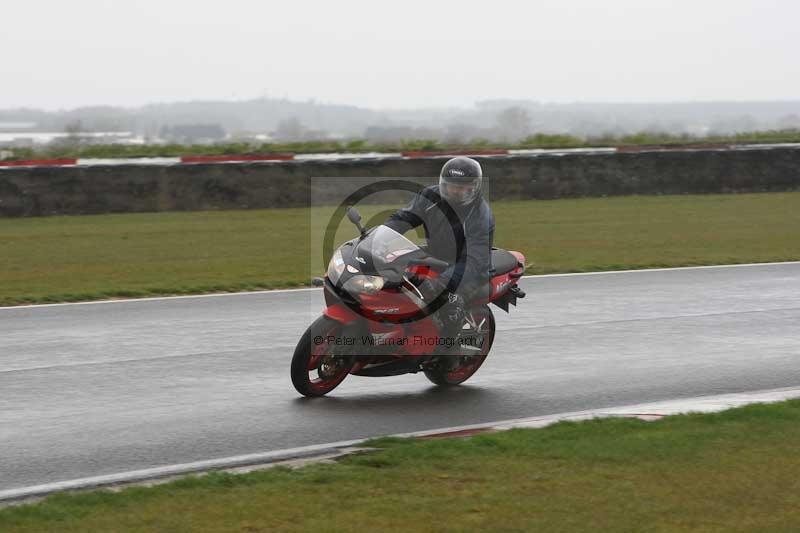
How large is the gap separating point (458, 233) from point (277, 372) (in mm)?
2092

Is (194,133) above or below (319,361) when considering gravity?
above

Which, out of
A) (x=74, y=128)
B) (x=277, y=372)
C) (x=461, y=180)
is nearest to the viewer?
(x=461, y=180)

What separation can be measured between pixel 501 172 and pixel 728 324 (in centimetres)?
1397

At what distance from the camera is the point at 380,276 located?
7.93 m

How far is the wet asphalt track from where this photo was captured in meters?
7.14

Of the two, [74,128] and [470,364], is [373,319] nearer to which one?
[470,364]

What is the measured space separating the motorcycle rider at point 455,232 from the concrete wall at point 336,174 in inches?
566

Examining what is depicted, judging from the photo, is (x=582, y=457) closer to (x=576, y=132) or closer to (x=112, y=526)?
(x=112, y=526)

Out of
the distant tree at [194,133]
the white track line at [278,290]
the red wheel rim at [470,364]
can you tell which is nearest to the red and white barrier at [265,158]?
the distant tree at [194,133]

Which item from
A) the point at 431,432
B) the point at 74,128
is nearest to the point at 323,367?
the point at 431,432

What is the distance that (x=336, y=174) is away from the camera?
2361 centimetres

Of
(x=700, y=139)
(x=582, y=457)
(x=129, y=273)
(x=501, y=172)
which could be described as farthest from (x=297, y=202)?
(x=582, y=457)

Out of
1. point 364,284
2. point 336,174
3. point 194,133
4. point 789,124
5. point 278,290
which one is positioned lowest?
point 278,290

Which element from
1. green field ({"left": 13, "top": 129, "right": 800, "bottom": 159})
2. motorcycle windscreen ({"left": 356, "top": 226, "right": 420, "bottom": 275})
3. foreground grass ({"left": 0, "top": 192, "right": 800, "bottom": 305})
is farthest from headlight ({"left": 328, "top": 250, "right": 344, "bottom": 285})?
green field ({"left": 13, "top": 129, "right": 800, "bottom": 159})
